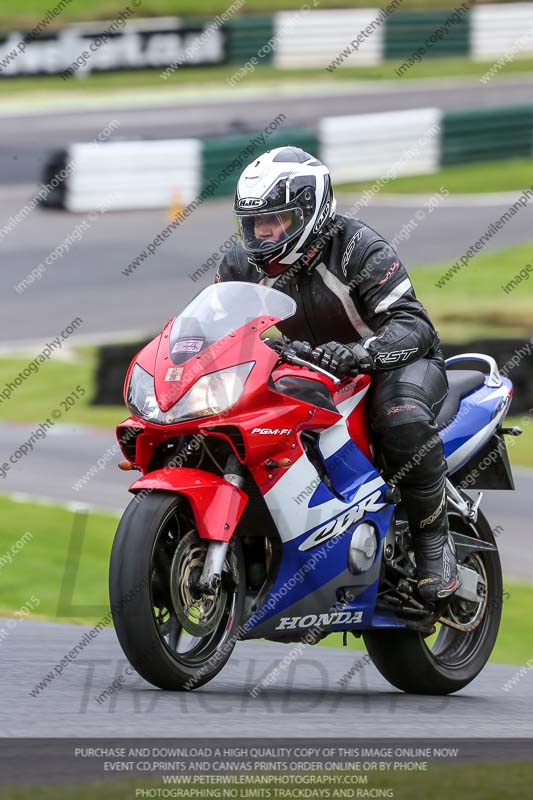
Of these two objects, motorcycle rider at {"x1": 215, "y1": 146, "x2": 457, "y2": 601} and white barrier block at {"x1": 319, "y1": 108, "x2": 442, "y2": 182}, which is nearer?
motorcycle rider at {"x1": 215, "y1": 146, "x2": 457, "y2": 601}

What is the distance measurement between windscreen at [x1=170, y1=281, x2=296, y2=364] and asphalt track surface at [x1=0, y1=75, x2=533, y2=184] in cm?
2000

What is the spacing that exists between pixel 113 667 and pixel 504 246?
1702 cm

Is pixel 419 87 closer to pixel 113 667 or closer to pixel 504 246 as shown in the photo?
pixel 504 246

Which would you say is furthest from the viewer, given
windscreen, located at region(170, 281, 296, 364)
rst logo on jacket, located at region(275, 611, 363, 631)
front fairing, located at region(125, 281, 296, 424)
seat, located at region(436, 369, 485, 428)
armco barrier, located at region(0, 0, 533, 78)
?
armco barrier, located at region(0, 0, 533, 78)

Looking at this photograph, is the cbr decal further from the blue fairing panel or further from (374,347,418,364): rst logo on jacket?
the blue fairing panel

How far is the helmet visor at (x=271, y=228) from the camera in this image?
546 cm

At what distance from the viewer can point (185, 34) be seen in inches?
1375

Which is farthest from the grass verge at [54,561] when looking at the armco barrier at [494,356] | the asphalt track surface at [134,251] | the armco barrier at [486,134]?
the armco barrier at [486,134]

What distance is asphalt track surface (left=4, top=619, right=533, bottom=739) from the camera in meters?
4.44

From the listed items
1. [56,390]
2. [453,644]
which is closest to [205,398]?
[453,644]

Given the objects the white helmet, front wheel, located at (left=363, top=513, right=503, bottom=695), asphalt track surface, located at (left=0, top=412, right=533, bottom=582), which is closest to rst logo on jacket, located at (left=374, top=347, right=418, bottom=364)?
the white helmet

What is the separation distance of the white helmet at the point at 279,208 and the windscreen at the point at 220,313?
25 cm
